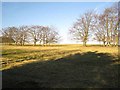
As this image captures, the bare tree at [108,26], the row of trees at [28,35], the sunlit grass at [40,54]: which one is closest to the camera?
the sunlit grass at [40,54]

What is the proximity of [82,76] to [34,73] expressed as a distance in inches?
146

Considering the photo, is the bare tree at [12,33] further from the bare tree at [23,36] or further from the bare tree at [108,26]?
the bare tree at [108,26]

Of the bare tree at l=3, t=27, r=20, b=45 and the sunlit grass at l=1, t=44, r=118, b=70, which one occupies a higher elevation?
the bare tree at l=3, t=27, r=20, b=45

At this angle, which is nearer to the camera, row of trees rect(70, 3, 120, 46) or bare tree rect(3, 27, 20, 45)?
row of trees rect(70, 3, 120, 46)

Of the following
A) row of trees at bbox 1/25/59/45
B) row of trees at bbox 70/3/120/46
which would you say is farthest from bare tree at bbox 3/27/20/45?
row of trees at bbox 70/3/120/46

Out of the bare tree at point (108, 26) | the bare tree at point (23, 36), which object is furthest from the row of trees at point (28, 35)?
the bare tree at point (108, 26)

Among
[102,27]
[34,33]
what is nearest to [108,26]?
[102,27]

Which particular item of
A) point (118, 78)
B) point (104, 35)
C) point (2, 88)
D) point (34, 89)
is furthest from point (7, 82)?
point (104, 35)

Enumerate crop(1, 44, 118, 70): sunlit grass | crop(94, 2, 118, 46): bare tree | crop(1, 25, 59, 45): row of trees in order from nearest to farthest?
crop(1, 44, 118, 70): sunlit grass → crop(94, 2, 118, 46): bare tree → crop(1, 25, 59, 45): row of trees

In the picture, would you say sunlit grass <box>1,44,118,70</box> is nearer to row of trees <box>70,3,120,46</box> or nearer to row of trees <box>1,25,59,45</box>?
row of trees <box>70,3,120,46</box>

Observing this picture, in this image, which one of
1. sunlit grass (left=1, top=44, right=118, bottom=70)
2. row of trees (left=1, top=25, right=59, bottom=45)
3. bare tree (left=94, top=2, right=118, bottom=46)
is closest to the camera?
sunlit grass (left=1, top=44, right=118, bottom=70)

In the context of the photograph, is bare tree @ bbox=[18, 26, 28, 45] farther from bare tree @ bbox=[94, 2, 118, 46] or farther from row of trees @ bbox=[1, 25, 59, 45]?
bare tree @ bbox=[94, 2, 118, 46]

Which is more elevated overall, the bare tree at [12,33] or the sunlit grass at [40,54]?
the bare tree at [12,33]

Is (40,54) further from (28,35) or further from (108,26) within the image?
(28,35)
